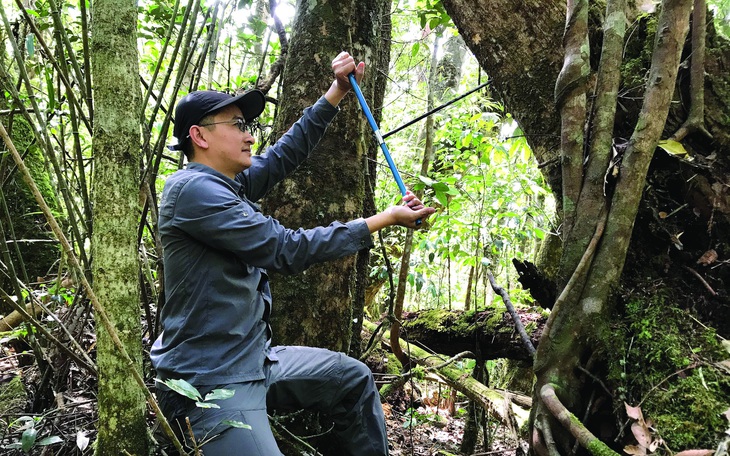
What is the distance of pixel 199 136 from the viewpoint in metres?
2.15

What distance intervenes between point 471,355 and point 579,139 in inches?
85.5

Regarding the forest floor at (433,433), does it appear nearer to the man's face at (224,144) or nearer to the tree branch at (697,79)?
the man's face at (224,144)

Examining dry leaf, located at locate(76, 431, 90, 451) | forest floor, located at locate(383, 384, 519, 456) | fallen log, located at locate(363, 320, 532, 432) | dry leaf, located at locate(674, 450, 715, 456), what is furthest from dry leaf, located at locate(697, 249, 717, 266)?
dry leaf, located at locate(76, 431, 90, 451)

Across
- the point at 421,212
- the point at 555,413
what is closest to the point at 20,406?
the point at 421,212

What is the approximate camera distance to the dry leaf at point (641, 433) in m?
1.77

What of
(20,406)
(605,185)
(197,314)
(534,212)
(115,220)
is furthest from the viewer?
(534,212)

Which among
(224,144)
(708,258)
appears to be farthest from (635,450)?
(224,144)

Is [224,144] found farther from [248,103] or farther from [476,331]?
[476,331]

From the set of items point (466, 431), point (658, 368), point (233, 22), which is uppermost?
point (233, 22)

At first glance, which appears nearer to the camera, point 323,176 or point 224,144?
point 224,144

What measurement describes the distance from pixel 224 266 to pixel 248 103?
81 centimetres

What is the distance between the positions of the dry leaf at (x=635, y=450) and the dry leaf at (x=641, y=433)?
0.02 metres

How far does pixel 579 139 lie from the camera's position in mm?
2322

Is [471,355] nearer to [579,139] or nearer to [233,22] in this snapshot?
[579,139]
